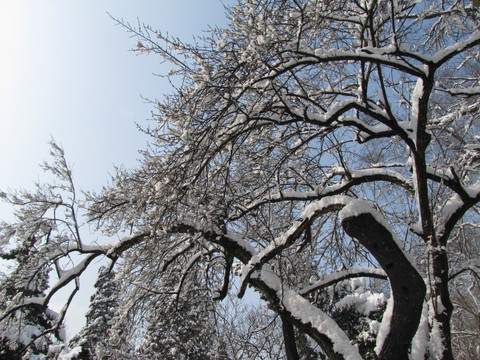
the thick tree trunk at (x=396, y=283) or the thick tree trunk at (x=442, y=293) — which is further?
the thick tree trunk at (x=442, y=293)

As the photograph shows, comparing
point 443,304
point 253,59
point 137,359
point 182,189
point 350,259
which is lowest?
point 137,359

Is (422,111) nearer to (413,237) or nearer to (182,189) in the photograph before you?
(413,237)

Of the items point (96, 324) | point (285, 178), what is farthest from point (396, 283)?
point (96, 324)

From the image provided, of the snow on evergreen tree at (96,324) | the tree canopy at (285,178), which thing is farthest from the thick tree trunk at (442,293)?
the snow on evergreen tree at (96,324)

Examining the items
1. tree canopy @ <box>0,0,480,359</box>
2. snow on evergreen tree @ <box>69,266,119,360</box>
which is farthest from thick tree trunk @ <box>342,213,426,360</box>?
snow on evergreen tree @ <box>69,266,119,360</box>

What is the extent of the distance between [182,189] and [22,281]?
3.63 metres

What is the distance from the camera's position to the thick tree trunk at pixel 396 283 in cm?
369

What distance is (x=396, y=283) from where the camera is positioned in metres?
3.74

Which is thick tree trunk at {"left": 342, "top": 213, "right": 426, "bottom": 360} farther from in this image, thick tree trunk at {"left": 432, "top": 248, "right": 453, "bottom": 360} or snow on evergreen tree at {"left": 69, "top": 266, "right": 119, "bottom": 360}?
snow on evergreen tree at {"left": 69, "top": 266, "right": 119, "bottom": 360}

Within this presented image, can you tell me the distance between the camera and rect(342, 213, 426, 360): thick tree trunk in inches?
145

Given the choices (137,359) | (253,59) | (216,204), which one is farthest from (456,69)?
(137,359)

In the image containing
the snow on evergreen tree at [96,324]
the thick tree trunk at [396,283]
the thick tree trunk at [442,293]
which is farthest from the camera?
the snow on evergreen tree at [96,324]

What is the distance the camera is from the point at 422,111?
455cm

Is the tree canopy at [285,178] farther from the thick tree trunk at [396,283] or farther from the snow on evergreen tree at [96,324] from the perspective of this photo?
the snow on evergreen tree at [96,324]
